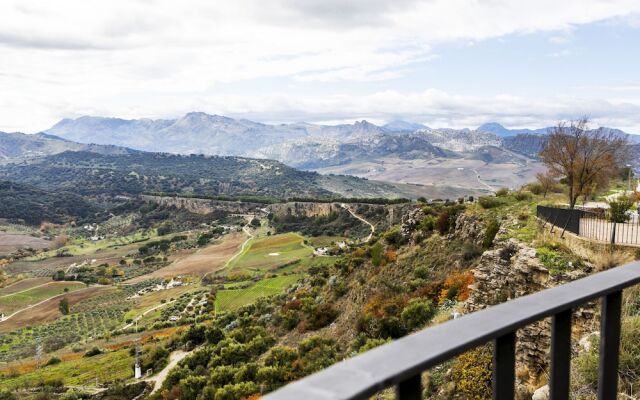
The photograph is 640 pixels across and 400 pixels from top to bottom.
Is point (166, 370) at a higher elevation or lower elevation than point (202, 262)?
higher

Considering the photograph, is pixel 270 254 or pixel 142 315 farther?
pixel 270 254

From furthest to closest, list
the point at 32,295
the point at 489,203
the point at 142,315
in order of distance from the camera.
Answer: the point at 32,295, the point at 142,315, the point at 489,203

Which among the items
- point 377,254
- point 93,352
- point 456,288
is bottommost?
point 93,352

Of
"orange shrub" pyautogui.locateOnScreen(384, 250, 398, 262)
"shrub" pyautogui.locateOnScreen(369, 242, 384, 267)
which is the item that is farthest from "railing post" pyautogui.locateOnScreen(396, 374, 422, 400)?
"shrub" pyautogui.locateOnScreen(369, 242, 384, 267)

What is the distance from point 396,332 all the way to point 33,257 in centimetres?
12153

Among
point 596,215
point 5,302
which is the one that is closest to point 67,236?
point 5,302

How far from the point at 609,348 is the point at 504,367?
28.7 inches

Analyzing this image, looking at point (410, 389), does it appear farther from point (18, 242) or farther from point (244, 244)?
point (18, 242)

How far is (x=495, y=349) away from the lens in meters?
1.50

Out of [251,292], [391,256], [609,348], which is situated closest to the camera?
[609,348]

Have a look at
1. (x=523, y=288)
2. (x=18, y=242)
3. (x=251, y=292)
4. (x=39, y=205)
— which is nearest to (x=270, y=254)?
(x=251, y=292)

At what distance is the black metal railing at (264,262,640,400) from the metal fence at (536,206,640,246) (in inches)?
453

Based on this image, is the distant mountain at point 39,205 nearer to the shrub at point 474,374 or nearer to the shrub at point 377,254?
the shrub at point 377,254

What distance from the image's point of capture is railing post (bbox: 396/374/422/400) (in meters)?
1.26
